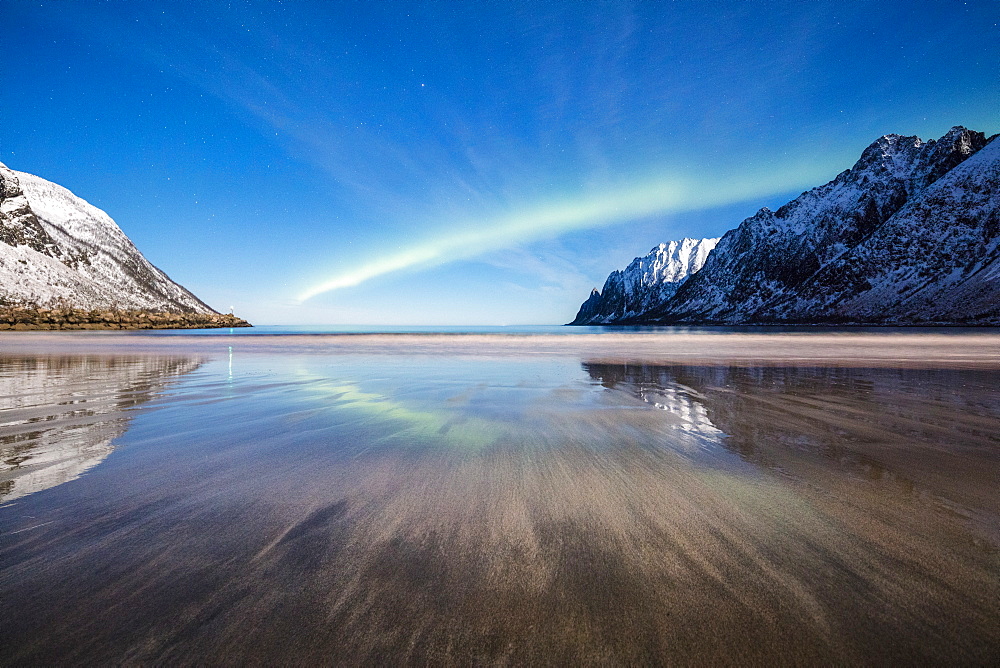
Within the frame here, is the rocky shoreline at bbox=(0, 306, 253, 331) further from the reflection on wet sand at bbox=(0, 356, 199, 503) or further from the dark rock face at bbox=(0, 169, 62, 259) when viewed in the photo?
the reflection on wet sand at bbox=(0, 356, 199, 503)

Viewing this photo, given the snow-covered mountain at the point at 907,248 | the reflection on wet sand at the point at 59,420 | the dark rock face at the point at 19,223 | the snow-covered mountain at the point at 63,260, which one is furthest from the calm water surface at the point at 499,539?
the dark rock face at the point at 19,223

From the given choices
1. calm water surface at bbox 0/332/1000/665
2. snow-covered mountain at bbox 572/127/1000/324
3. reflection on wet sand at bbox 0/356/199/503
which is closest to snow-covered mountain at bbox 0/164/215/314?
reflection on wet sand at bbox 0/356/199/503

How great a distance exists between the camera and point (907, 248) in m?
144

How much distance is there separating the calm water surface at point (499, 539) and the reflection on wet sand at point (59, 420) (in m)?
0.06

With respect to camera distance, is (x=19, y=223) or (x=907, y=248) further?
(x=907, y=248)

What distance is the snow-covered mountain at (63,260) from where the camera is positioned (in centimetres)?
11400

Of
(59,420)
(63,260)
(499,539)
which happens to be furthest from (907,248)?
(63,260)

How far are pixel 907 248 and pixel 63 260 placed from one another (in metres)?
308

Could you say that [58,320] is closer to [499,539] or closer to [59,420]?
[59,420]

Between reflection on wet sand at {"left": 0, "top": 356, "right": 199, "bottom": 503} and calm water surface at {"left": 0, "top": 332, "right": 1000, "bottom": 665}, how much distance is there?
2.4 inches

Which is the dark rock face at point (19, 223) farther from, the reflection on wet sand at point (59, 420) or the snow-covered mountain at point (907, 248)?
the snow-covered mountain at point (907, 248)

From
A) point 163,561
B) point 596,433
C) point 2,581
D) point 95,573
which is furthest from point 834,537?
point 2,581

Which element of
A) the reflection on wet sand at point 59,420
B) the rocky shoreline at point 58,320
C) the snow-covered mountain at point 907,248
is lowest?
the reflection on wet sand at point 59,420

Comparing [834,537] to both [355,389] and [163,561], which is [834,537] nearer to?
[163,561]
